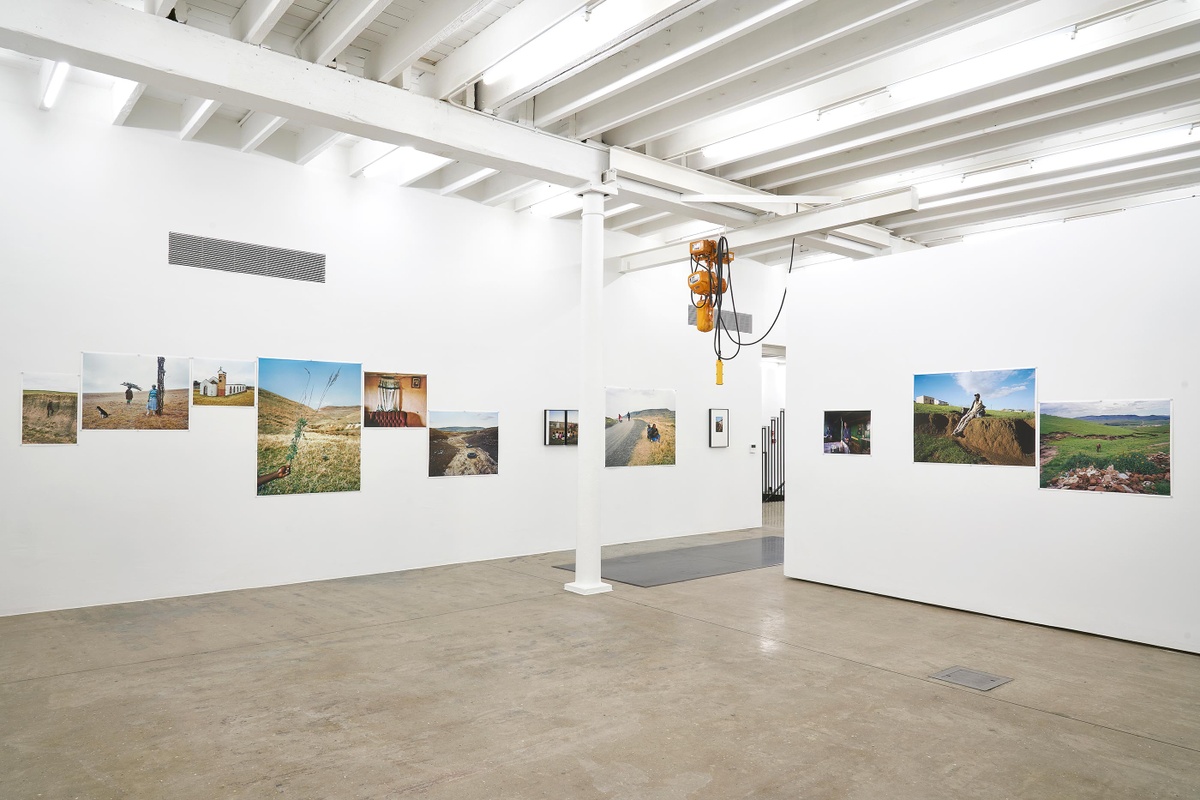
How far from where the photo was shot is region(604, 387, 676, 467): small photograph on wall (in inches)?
450

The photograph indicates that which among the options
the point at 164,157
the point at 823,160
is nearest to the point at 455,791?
the point at 164,157

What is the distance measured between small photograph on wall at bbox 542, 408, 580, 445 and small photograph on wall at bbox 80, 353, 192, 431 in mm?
4407

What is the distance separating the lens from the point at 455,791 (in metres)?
3.72

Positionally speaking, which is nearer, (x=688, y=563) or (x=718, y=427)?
(x=688, y=563)

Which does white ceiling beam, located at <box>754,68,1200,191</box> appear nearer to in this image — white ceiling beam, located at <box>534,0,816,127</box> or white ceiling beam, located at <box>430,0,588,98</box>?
white ceiling beam, located at <box>534,0,816,127</box>

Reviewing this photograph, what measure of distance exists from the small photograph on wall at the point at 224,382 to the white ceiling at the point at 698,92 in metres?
2.27

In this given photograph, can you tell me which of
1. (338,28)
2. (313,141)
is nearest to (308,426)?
(313,141)

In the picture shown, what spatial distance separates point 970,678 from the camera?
17.8ft

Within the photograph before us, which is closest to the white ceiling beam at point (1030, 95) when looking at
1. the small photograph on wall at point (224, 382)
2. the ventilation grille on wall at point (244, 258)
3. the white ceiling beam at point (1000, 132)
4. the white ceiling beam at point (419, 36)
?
the white ceiling beam at point (1000, 132)

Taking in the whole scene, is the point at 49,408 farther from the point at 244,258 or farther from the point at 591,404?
the point at 591,404

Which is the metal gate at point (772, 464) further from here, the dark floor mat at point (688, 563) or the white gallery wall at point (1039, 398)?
the white gallery wall at point (1039, 398)

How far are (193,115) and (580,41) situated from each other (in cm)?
392

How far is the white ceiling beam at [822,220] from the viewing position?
8.36 m

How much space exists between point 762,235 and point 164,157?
21.7 feet
